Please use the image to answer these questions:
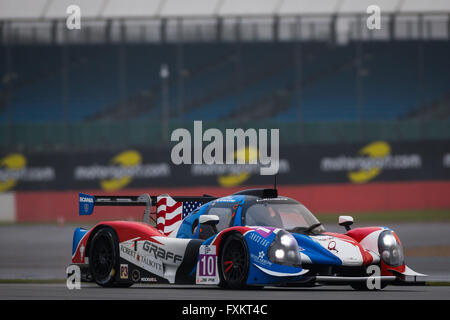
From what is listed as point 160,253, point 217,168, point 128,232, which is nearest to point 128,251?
point 128,232

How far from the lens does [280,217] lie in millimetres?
11898

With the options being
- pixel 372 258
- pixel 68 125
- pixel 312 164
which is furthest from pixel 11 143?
pixel 372 258

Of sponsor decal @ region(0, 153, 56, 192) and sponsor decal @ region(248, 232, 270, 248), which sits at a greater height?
sponsor decal @ region(0, 153, 56, 192)

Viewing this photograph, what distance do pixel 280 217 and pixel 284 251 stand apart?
97 centimetres

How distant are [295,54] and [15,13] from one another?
1072 centimetres

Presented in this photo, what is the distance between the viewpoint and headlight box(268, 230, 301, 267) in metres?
10.9

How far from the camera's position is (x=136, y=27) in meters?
40.4

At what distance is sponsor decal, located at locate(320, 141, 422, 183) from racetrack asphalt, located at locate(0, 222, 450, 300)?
4.47 metres

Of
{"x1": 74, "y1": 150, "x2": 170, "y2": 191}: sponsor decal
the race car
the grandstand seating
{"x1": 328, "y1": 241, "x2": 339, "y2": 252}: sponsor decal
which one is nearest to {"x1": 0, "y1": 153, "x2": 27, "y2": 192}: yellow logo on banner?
{"x1": 74, "y1": 150, "x2": 170, "y2": 191}: sponsor decal

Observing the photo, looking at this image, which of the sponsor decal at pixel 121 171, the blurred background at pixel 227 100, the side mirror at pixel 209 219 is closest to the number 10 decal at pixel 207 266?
the side mirror at pixel 209 219

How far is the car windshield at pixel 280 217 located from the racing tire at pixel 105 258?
1859mm
